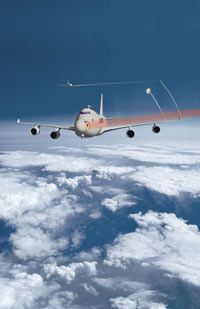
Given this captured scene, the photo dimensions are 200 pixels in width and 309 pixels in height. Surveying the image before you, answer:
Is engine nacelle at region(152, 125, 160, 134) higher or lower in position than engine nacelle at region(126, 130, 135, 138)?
higher

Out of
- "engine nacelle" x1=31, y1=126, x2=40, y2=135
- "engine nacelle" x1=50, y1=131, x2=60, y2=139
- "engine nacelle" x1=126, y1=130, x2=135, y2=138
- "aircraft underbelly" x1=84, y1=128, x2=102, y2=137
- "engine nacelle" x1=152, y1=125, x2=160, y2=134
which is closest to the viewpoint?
"engine nacelle" x1=152, y1=125, x2=160, y2=134

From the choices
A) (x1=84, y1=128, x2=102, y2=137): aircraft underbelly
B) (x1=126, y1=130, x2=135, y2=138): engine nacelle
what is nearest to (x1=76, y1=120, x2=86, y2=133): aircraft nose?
(x1=84, y1=128, x2=102, y2=137): aircraft underbelly

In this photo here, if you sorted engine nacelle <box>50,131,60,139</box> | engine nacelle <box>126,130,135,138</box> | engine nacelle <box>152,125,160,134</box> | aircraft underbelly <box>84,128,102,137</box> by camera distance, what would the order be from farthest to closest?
1. engine nacelle <box>50,131,60,139</box>
2. engine nacelle <box>126,130,135,138</box>
3. aircraft underbelly <box>84,128,102,137</box>
4. engine nacelle <box>152,125,160,134</box>

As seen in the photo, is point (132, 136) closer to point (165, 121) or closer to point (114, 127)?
point (114, 127)

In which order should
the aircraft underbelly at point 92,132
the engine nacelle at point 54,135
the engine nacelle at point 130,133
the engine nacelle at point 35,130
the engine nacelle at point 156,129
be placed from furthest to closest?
the engine nacelle at point 54,135 < the engine nacelle at point 35,130 < the engine nacelle at point 130,133 < the aircraft underbelly at point 92,132 < the engine nacelle at point 156,129

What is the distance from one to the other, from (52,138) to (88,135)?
4071mm

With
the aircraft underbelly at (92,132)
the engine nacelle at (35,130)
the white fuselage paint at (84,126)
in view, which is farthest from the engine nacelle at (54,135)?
the aircraft underbelly at (92,132)

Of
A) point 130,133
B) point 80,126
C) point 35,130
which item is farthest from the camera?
point 35,130

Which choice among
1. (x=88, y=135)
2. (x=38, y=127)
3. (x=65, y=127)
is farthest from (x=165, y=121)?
(x=38, y=127)

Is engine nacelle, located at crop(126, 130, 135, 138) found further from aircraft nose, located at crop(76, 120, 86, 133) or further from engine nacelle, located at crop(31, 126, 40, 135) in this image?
engine nacelle, located at crop(31, 126, 40, 135)

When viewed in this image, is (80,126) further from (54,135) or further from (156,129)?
(156,129)

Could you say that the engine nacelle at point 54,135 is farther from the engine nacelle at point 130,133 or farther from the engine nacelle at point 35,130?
the engine nacelle at point 130,133

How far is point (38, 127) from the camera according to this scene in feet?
127

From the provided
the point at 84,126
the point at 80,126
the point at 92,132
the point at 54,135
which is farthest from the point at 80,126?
the point at 54,135
